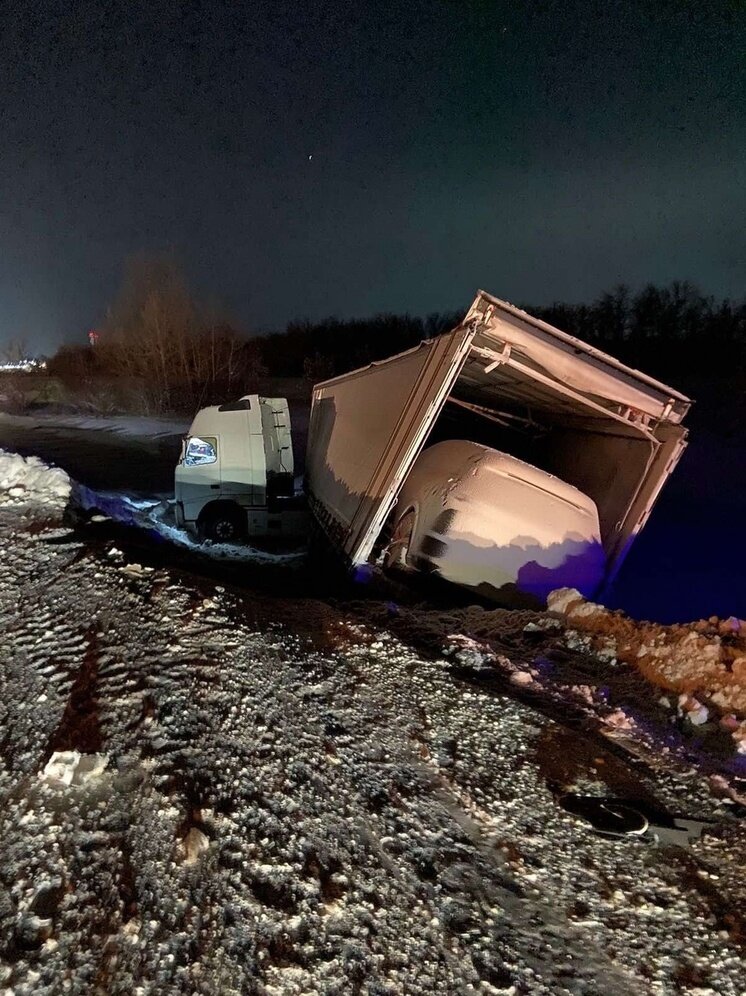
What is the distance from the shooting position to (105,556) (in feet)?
18.8

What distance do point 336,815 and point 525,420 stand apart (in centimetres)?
844

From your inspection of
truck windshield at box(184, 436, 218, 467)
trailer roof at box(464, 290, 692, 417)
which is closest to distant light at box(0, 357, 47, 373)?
truck windshield at box(184, 436, 218, 467)

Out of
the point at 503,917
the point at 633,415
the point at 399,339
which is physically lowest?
the point at 399,339

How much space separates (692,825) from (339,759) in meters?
1.73

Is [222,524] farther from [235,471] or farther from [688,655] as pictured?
[688,655]

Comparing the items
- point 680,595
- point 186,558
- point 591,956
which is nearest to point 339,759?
point 591,956

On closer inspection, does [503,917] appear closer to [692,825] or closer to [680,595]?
[692,825]

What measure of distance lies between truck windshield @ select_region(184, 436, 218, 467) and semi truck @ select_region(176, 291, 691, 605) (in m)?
0.59

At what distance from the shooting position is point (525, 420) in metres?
10.5

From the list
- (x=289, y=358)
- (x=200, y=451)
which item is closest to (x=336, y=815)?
(x=200, y=451)

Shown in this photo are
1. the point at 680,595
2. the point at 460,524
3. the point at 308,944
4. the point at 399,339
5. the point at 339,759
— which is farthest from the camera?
the point at 399,339

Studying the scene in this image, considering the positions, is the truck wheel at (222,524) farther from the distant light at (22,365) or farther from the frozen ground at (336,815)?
the distant light at (22,365)

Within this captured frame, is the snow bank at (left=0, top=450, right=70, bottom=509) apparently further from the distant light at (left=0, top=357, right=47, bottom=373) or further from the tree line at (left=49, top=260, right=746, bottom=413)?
the distant light at (left=0, top=357, right=47, bottom=373)

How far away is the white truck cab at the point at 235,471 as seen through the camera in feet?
32.5
